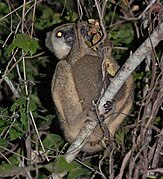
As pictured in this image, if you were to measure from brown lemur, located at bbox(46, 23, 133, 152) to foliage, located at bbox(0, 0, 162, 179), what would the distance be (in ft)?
0.49

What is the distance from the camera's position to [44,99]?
649 cm

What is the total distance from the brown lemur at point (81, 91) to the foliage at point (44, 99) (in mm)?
149

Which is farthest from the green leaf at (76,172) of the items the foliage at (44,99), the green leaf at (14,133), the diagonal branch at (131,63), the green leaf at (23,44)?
the green leaf at (23,44)

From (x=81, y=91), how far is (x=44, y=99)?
1.77m

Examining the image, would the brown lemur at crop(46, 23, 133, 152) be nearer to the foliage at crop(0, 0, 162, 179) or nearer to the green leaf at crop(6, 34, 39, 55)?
the foliage at crop(0, 0, 162, 179)

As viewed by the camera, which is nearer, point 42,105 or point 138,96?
point 138,96

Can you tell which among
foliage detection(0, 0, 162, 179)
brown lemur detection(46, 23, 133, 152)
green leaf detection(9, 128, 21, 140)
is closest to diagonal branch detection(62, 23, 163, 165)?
foliage detection(0, 0, 162, 179)

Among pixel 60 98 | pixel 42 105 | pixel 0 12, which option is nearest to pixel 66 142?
pixel 60 98

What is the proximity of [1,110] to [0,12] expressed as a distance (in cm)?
153

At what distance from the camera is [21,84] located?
472 cm

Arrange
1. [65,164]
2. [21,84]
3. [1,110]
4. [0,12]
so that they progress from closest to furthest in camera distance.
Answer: [65,164] → [21,84] → [1,110] → [0,12]

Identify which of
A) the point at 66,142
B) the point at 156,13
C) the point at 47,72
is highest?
the point at 156,13

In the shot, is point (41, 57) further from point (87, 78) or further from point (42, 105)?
point (87, 78)

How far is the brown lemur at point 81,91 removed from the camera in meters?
4.68
